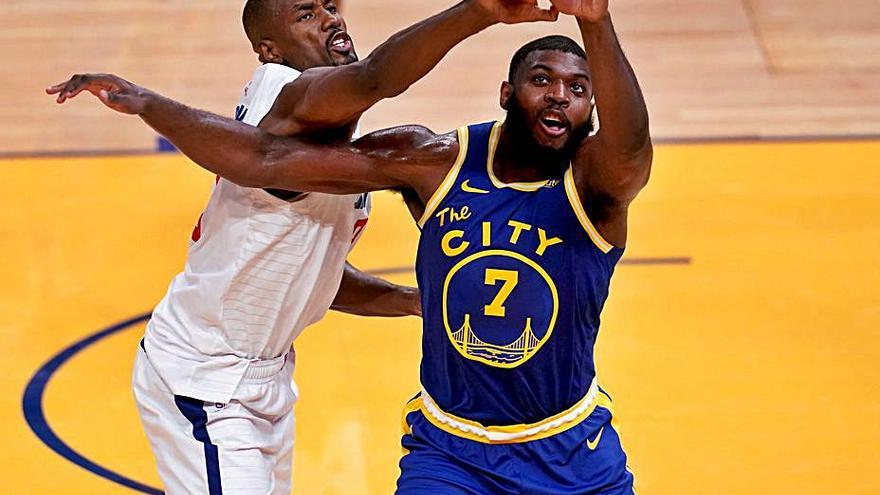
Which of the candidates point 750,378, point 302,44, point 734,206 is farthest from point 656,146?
point 302,44

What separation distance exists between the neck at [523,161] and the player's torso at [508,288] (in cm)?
4

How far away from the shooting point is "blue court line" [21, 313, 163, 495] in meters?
6.45

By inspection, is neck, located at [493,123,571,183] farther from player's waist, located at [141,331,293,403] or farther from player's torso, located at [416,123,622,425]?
Answer: player's waist, located at [141,331,293,403]

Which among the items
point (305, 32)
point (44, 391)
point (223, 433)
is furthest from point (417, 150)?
point (44, 391)

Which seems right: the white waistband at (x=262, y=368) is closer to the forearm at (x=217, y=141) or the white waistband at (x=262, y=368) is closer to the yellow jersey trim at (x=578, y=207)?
the forearm at (x=217, y=141)

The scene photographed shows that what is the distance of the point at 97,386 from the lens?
287 inches

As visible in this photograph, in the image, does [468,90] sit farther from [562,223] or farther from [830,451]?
[562,223]

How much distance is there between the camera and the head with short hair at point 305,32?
491 cm

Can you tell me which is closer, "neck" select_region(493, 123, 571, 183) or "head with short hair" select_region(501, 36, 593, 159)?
"head with short hair" select_region(501, 36, 593, 159)

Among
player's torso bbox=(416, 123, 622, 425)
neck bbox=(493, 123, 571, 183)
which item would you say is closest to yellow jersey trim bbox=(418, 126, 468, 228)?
player's torso bbox=(416, 123, 622, 425)

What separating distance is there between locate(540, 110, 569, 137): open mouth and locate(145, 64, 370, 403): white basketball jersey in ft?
2.72

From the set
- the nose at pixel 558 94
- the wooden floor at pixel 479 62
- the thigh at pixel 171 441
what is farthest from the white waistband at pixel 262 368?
Result: the wooden floor at pixel 479 62

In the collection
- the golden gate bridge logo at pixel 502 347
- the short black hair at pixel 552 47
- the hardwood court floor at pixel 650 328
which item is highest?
the short black hair at pixel 552 47

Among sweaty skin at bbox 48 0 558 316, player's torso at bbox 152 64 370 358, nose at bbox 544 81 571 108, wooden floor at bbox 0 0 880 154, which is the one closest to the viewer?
sweaty skin at bbox 48 0 558 316
